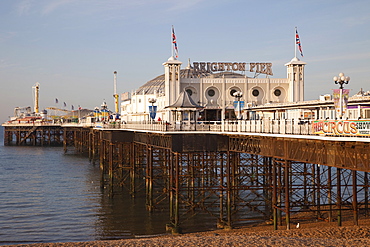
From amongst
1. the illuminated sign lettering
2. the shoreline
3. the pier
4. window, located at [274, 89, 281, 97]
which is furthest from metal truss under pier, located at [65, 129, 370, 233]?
window, located at [274, 89, 281, 97]

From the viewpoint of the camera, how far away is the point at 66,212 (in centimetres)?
4338

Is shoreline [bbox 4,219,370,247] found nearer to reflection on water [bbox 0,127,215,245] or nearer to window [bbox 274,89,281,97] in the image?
reflection on water [bbox 0,127,215,245]

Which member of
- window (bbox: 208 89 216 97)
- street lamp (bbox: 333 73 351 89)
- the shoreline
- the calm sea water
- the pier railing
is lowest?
the calm sea water

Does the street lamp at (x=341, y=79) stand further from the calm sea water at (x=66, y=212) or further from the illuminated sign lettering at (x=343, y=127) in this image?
the calm sea water at (x=66, y=212)

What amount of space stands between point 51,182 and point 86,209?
2063cm

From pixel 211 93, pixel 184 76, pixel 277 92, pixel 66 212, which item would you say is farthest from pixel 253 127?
pixel 184 76

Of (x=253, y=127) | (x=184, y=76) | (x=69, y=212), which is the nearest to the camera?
(x=253, y=127)

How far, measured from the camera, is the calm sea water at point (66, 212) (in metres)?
35.6

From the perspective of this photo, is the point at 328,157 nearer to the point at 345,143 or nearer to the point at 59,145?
the point at 345,143

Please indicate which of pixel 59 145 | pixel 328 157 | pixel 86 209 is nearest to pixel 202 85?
pixel 86 209

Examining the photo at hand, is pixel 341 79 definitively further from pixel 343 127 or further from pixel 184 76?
pixel 184 76

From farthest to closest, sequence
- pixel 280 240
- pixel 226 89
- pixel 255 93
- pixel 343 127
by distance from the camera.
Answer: pixel 255 93 < pixel 226 89 < pixel 280 240 < pixel 343 127

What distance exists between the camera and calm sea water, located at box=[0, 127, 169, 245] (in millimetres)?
35625

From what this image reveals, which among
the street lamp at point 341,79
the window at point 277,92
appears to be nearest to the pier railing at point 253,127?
the street lamp at point 341,79
